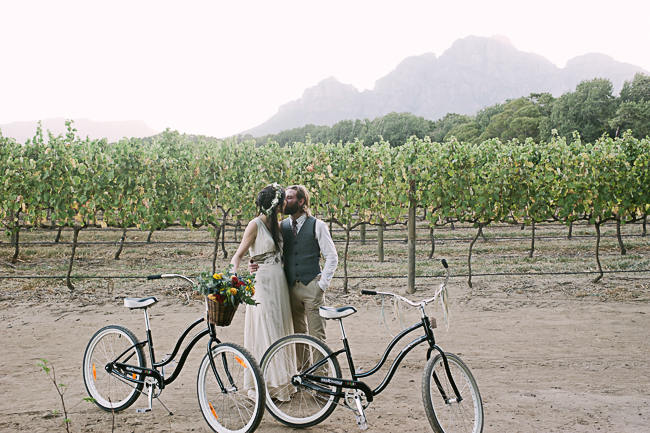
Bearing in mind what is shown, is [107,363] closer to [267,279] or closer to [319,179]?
[267,279]

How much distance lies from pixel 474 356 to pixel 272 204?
3.13m

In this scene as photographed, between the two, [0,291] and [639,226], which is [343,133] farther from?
[0,291]

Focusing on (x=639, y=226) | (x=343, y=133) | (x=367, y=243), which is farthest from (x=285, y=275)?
(x=343, y=133)

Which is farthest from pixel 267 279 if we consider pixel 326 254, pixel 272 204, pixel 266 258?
pixel 272 204

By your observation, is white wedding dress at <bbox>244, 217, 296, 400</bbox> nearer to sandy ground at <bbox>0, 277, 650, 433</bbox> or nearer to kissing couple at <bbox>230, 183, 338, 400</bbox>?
kissing couple at <bbox>230, 183, 338, 400</bbox>

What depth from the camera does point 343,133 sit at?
101688 mm

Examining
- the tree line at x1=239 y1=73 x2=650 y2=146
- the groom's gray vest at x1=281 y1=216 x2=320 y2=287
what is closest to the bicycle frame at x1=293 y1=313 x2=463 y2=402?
the groom's gray vest at x1=281 y1=216 x2=320 y2=287

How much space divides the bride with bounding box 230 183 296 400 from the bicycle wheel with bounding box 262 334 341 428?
0.84ft

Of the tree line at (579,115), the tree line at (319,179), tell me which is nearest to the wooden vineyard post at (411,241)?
the tree line at (319,179)

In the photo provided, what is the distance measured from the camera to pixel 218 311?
381 cm

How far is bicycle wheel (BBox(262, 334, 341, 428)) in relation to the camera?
12.9 feet

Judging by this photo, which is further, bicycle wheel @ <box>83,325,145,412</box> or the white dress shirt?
the white dress shirt

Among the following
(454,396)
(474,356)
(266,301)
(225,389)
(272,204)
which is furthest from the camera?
(474,356)

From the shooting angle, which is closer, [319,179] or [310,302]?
[310,302]
